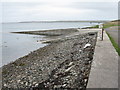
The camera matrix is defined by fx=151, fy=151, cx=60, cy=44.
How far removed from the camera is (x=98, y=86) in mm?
3768

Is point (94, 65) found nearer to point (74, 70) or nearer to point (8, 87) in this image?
point (74, 70)

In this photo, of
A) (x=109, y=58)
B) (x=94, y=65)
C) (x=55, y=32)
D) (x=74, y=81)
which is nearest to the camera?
(x=74, y=81)

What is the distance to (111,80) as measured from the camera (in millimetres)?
4199

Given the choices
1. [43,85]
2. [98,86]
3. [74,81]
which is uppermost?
[98,86]

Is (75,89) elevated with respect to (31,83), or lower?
elevated

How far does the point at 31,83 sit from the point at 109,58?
3434mm

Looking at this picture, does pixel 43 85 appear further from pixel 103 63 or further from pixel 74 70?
pixel 103 63

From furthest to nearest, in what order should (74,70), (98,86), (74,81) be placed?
1. (74,70)
2. (74,81)
3. (98,86)

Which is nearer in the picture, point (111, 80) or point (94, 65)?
point (111, 80)

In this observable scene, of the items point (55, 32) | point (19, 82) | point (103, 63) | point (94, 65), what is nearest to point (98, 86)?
point (94, 65)

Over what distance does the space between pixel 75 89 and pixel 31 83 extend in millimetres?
2392

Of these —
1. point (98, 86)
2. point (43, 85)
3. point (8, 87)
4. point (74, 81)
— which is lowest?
point (8, 87)

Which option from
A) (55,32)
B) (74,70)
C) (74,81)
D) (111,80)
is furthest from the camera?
(55,32)

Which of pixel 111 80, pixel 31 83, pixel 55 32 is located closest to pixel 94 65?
pixel 111 80
